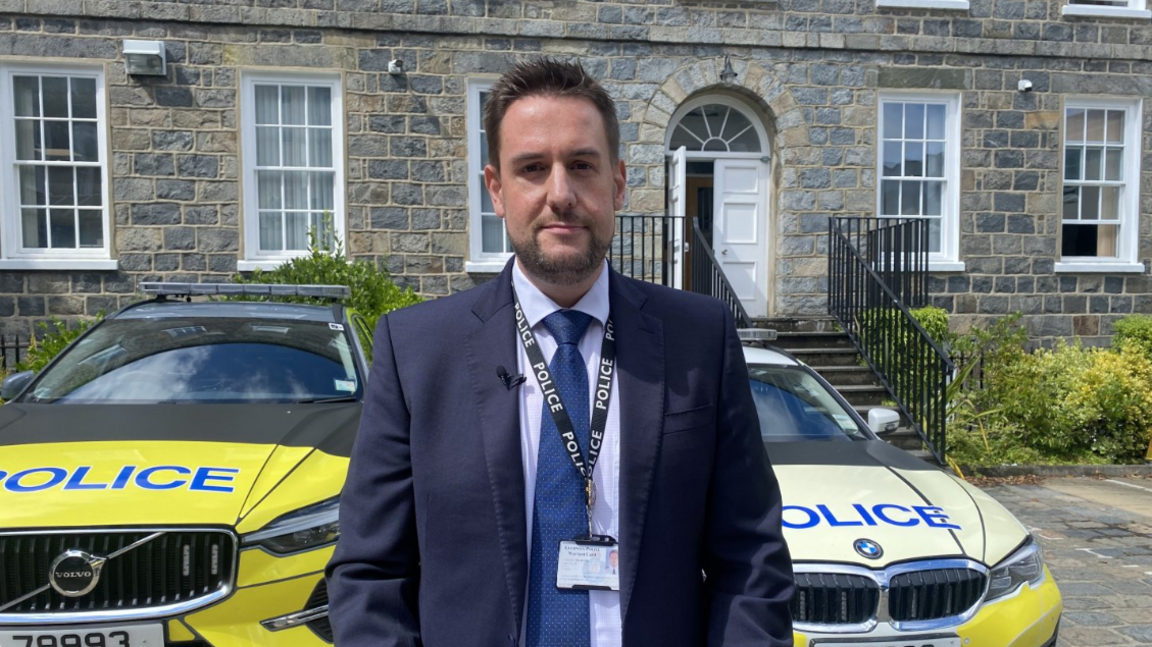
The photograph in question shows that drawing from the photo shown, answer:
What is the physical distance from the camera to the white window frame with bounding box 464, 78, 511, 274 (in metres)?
10.3

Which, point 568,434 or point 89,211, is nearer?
point 568,434

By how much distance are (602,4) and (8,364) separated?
25.9 ft

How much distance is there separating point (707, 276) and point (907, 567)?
267 inches

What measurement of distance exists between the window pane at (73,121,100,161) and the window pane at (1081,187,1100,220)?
12.3 metres

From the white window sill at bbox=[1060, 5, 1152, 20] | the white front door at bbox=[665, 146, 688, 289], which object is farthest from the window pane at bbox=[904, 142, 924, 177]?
the white front door at bbox=[665, 146, 688, 289]

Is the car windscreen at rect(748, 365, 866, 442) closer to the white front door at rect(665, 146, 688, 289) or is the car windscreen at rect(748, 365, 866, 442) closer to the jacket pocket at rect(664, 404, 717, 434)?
the jacket pocket at rect(664, 404, 717, 434)

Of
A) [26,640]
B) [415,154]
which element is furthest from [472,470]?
[415,154]

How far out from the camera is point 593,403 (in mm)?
1711

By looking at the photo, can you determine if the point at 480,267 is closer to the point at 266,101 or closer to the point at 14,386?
the point at 266,101

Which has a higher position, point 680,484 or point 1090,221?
point 1090,221

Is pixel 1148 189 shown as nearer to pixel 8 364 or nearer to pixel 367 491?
pixel 367 491

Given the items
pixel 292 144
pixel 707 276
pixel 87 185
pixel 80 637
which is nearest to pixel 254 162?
pixel 292 144

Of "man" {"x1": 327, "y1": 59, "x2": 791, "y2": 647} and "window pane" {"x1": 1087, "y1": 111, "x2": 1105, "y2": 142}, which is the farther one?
"window pane" {"x1": 1087, "y1": 111, "x2": 1105, "y2": 142}

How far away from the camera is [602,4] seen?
10.4m
